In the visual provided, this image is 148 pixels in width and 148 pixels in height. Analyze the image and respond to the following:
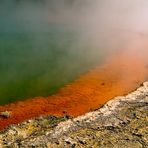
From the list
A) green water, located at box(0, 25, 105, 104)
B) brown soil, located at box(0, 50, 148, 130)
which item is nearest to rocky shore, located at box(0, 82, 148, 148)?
brown soil, located at box(0, 50, 148, 130)

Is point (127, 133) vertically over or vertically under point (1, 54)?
over

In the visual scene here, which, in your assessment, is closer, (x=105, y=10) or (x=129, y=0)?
(x=105, y=10)

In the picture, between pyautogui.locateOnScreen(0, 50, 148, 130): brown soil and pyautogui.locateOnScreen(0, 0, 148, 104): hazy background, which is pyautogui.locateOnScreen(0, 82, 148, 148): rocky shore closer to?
pyautogui.locateOnScreen(0, 50, 148, 130): brown soil

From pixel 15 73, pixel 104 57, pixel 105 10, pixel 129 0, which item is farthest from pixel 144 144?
pixel 129 0

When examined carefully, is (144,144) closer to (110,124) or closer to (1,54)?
(110,124)

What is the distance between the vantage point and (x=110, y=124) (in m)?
3.49

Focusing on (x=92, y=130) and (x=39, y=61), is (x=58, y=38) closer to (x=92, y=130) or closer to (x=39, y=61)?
(x=39, y=61)

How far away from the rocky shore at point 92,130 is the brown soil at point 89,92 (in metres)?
7.23

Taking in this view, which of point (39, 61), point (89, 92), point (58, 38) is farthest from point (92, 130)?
point (58, 38)

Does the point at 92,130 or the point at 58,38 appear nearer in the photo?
the point at 92,130

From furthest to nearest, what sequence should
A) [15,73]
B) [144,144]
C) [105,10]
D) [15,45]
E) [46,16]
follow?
1. [105,10]
2. [46,16]
3. [15,45]
4. [15,73]
5. [144,144]

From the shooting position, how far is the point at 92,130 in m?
3.40

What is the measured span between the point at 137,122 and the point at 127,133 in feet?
0.70

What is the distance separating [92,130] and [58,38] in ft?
58.7
